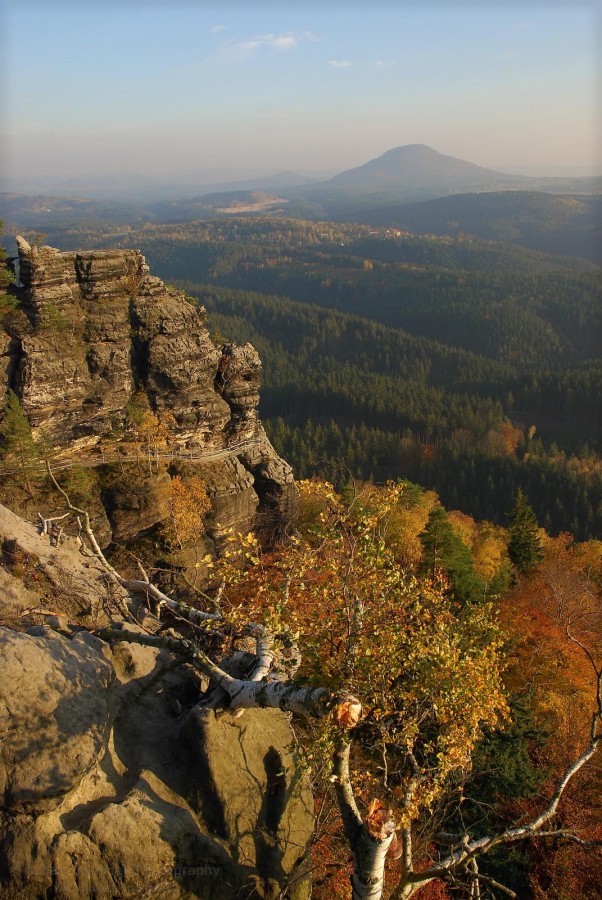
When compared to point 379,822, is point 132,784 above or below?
above

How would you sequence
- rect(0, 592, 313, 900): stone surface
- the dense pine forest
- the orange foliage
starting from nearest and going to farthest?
rect(0, 592, 313, 900): stone surface → the orange foliage → the dense pine forest

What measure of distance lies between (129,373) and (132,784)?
33.7 meters

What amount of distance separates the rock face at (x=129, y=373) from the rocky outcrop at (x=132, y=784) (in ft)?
88.5

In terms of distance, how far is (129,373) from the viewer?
1613 inches

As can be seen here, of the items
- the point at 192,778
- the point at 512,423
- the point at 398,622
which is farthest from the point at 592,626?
the point at 512,423

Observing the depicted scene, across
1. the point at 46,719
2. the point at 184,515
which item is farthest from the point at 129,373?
the point at 46,719

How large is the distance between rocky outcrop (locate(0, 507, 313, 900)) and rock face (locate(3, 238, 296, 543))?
27.0m

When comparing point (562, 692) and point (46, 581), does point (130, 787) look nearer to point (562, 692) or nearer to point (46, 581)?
point (46, 581)

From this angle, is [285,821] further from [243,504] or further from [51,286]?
[51,286]

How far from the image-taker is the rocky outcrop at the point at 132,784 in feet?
30.2

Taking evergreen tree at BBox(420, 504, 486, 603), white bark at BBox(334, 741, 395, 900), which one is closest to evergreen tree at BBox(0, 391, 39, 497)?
evergreen tree at BBox(420, 504, 486, 603)

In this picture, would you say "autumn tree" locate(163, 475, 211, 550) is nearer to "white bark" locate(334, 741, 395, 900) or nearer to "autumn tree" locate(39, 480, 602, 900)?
"autumn tree" locate(39, 480, 602, 900)

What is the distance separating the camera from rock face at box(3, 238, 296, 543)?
122 ft

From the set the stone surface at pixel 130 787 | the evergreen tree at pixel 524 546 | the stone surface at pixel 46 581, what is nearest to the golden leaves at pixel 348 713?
the stone surface at pixel 130 787
